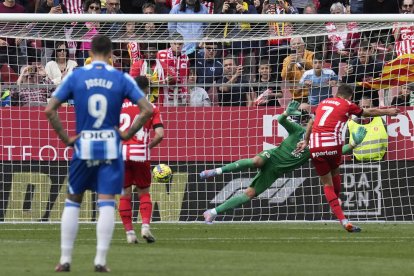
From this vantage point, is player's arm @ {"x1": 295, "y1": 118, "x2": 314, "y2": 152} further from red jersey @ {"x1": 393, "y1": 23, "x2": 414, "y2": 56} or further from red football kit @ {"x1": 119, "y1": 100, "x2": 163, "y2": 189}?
red football kit @ {"x1": 119, "y1": 100, "x2": 163, "y2": 189}

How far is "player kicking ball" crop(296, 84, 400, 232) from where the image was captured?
18.2m

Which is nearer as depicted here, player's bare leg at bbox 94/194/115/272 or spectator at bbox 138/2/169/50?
player's bare leg at bbox 94/194/115/272

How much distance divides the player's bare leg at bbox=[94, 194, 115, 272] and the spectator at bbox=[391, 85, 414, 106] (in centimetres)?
1069

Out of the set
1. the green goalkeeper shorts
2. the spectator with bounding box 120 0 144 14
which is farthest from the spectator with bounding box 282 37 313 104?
the spectator with bounding box 120 0 144 14

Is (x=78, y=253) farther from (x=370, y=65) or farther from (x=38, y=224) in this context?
(x=370, y=65)

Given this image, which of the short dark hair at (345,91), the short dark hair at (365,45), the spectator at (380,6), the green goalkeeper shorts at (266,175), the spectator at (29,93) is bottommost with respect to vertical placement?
the green goalkeeper shorts at (266,175)

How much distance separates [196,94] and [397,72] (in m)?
3.64

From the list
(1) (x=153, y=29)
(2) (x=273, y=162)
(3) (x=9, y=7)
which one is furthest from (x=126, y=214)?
(3) (x=9, y=7)

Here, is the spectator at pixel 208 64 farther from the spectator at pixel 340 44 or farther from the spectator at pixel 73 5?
the spectator at pixel 73 5

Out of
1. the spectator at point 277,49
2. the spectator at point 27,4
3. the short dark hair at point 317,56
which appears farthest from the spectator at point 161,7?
the short dark hair at point 317,56

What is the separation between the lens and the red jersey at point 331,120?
715 inches

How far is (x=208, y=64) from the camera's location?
69.4ft

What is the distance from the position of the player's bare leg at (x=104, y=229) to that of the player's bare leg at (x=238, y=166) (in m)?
7.89

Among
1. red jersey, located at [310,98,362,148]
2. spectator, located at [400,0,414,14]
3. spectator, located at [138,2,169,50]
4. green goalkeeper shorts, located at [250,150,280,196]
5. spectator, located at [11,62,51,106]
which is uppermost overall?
spectator, located at [400,0,414,14]
